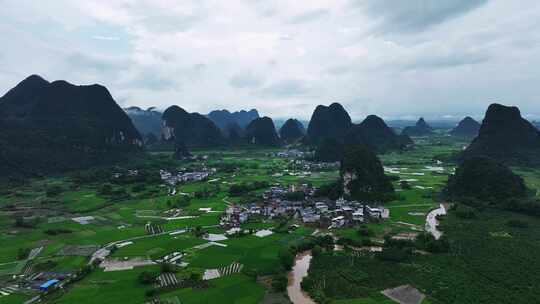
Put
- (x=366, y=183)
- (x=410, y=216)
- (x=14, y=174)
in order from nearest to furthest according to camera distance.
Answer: (x=410, y=216) < (x=366, y=183) < (x=14, y=174)

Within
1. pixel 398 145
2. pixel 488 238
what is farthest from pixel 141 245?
pixel 398 145

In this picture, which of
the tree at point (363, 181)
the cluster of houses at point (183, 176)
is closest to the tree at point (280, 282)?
the tree at point (363, 181)

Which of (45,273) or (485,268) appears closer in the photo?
(485,268)

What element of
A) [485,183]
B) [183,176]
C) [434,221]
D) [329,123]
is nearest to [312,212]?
[434,221]

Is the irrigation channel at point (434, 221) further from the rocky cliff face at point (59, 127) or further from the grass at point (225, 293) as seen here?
the rocky cliff face at point (59, 127)

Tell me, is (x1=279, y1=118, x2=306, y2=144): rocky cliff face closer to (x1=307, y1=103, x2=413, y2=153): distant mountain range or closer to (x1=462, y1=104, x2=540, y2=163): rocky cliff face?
(x1=307, y1=103, x2=413, y2=153): distant mountain range

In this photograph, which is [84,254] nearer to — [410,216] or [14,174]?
[410,216]
